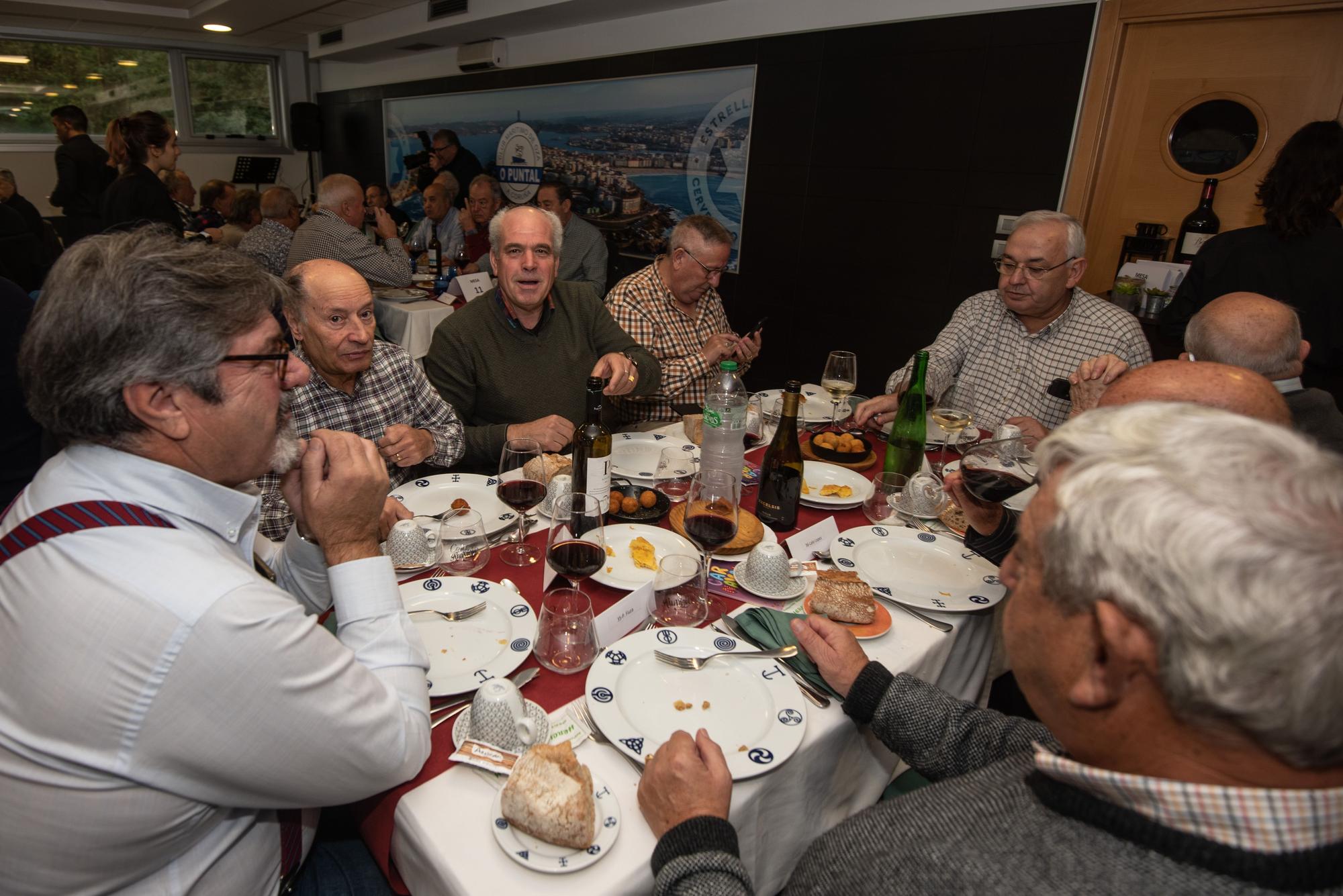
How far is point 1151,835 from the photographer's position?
2.26ft

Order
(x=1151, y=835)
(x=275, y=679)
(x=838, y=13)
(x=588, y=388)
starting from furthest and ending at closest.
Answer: (x=838, y=13)
(x=588, y=388)
(x=275, y=679)
(x=1151, y=835)

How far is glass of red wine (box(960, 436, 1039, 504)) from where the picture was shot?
1631 mm

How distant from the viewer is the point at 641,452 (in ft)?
7.34

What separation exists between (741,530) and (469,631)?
70cm

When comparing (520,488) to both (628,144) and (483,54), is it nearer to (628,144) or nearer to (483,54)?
(628,144)

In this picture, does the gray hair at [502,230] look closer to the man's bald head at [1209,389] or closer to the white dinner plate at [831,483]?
the white dinner plate at [831,483]

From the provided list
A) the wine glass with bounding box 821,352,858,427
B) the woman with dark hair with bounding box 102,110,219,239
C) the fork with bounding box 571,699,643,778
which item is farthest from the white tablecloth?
the fork with bounding box 571,699,643,778

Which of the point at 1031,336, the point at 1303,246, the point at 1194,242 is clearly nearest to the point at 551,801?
the point at 1031,336

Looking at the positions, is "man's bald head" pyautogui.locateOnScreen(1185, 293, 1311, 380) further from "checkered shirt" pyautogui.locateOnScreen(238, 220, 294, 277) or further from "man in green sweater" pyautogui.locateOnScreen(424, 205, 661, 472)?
"checkered shirt" pyautogui.locateOnScreen(238, 220, 294, 277)

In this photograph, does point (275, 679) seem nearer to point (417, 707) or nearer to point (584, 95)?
point (417, 707)

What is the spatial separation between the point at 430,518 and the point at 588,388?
508mm

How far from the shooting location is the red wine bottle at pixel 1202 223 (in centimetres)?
362

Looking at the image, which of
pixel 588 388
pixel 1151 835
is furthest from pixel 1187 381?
pixel 588 388

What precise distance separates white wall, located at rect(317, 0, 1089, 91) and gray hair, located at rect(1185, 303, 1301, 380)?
8.87ft
